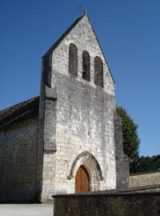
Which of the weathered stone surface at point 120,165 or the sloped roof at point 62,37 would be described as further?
the weathered stone surface at point 120,165

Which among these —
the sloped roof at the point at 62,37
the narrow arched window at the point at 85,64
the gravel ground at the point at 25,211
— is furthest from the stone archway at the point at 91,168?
the sloped roof at the point at 62,37

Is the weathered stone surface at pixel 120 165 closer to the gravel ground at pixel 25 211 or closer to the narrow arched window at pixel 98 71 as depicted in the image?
the narrow arched window at pixel 98 71

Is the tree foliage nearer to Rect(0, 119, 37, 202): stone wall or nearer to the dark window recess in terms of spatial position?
Rect(0, 119, 37, 202): stone wall

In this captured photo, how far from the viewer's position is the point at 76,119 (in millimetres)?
17656

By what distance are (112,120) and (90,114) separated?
2.23 m

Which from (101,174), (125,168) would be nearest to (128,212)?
(101,174)

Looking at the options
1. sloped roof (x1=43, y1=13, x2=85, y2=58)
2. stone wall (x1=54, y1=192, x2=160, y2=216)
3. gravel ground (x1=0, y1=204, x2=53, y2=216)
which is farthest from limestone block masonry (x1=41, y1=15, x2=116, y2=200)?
stone wall (x1=54, y1=192, x2=160, y2=216)

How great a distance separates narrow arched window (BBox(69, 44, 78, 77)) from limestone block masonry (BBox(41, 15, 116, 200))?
29 cm

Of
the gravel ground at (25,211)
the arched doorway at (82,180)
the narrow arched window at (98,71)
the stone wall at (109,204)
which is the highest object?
the narrow arched window at (98,71)

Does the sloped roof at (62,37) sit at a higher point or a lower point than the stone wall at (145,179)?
higher

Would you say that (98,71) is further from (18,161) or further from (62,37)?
(18,161)

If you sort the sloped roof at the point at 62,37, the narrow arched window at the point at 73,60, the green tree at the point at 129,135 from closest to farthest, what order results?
1. the sloped roof at the point at 62,37
2. the narrow arched window at the point at 73,60
3. the green tree at the point at 129,135

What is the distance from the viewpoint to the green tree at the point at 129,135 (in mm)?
32875

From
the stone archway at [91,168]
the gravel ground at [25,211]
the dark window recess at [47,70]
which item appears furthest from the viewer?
the stone archway at [91,168]
